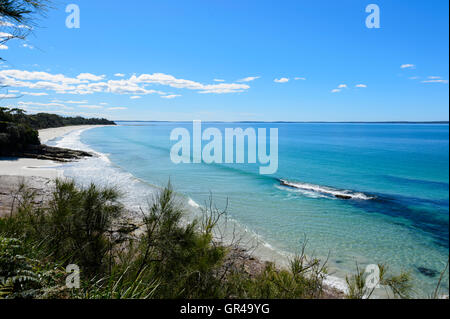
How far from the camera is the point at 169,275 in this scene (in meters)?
3.61

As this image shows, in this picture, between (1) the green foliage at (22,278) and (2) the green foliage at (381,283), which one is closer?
(1) the green foliage at (22,278)

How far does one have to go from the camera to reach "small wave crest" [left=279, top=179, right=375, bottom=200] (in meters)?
19.3

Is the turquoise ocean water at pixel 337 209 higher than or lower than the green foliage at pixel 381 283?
lower

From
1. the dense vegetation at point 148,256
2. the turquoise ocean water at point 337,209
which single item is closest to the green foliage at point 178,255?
the dense vegetation at point 148,256

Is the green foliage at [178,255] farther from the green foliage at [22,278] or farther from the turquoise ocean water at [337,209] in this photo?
the turquoise ocean water at [337,209]

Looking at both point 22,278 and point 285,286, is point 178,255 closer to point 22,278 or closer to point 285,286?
point 285,286

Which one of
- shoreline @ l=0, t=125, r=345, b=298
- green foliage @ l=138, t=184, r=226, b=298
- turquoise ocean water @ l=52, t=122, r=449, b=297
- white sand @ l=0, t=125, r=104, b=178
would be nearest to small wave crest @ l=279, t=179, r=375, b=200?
turquoise ocean water @ l=52, t=122, r=449, b=297

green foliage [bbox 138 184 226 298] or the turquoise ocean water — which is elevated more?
green foliage [bbox 138 184 226 298]

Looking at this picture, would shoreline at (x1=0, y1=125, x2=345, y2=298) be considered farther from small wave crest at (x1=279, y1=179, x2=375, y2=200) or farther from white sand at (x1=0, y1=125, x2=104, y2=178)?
small wave crest at (x1=279, y1=179, x2=375, y2=200)

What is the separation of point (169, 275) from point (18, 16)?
3.89 meters

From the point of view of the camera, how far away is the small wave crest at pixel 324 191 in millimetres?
19297

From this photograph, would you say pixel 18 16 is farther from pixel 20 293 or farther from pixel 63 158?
pixel 63 158

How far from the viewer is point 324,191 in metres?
20.6
